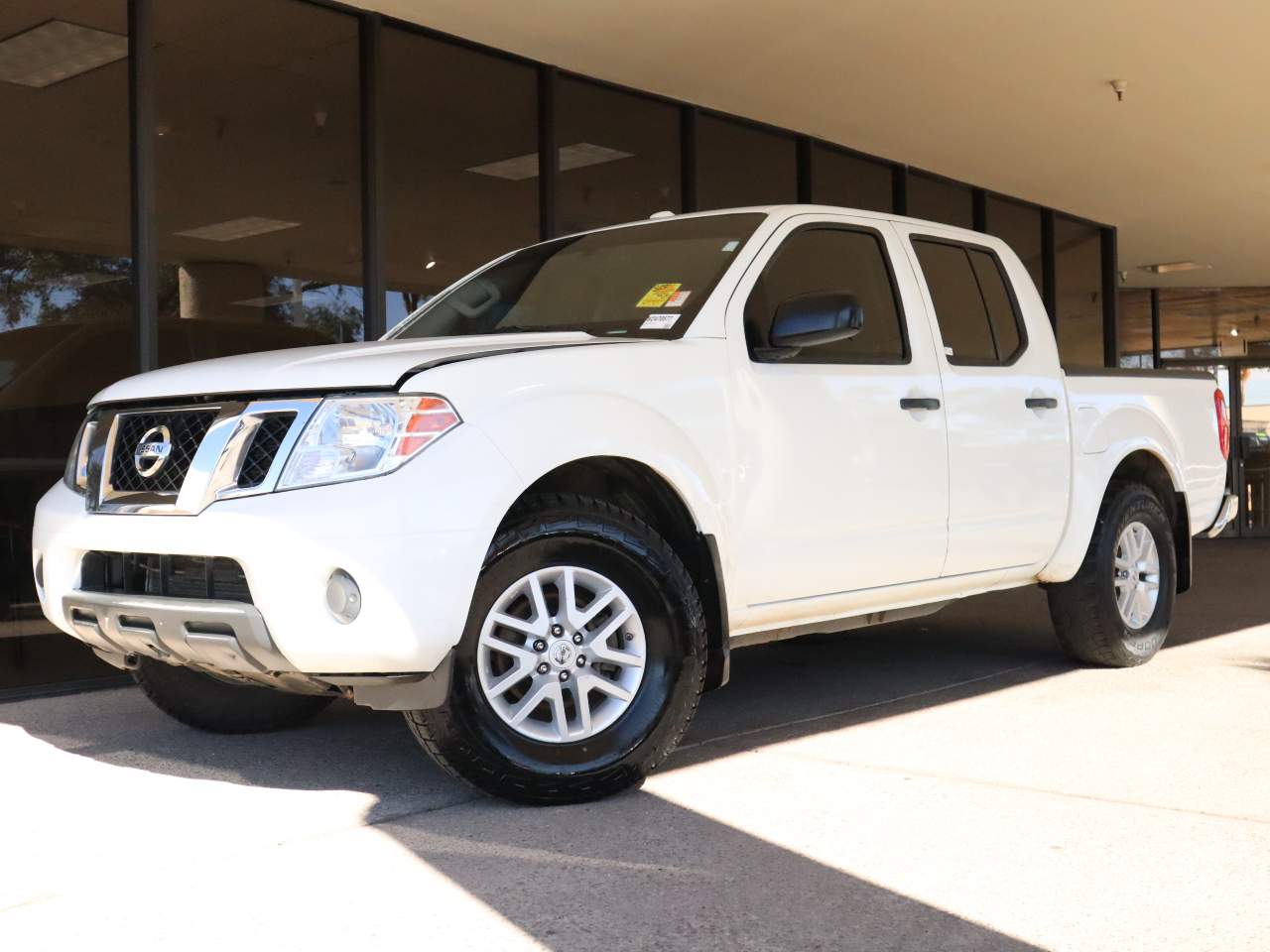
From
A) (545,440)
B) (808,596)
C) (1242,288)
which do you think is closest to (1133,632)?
(808,596)

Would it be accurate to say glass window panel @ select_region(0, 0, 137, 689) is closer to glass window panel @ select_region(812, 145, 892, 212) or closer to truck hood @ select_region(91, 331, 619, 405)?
truck hood @ select_region(91, 331, 619, 405)

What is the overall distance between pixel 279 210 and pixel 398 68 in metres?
1.32

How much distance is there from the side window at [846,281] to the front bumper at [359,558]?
5.23 ft

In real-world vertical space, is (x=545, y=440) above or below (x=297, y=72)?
below

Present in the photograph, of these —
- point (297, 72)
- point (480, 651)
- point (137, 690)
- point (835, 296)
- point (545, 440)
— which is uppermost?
point (297, 72)

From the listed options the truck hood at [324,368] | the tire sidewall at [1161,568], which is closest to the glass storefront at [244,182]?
the truck hood at [324,368]

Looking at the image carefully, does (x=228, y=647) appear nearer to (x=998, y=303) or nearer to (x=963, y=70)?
(x=998, y=303)

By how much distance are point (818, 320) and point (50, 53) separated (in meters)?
4.57

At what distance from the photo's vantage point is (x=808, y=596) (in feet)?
15.0

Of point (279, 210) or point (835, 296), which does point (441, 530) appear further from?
point (279, 210)

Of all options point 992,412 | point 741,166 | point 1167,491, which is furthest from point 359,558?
point 741,166

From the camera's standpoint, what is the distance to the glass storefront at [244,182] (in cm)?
661

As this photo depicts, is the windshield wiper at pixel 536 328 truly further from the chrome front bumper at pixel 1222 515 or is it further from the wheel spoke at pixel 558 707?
the chrome front bumper at pixel 1222 515

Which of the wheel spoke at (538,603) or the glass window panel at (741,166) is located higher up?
the glass window panel at (741,166)
